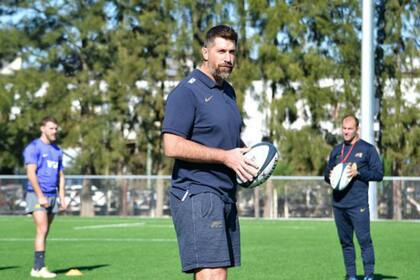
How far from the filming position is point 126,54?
37531 millimetres

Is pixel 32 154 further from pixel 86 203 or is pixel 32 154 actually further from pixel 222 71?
pixel 86 203

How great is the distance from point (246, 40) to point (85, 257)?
880 inches

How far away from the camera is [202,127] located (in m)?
6.39

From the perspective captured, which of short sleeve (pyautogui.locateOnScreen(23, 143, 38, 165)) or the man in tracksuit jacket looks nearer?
the man in tracksuit jacket

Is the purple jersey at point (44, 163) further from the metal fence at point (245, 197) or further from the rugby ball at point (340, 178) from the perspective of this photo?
the metal fence at point (245, 197)

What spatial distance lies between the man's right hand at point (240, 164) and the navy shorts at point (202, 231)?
0.30 m

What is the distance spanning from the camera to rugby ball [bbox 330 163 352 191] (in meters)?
11.9

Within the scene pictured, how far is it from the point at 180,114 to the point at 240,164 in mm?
502

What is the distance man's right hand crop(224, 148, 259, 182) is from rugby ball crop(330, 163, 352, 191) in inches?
230

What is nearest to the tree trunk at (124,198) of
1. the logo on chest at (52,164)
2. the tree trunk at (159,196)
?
the tree trunk at (159,196)

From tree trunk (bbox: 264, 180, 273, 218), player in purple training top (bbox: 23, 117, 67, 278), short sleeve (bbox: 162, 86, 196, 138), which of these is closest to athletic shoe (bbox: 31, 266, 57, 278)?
player in purple training top (bbox: 23, 117, 67, 278)

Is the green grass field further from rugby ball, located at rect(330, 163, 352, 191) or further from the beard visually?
the beard

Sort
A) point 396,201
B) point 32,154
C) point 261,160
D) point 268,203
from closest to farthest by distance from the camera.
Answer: point 261,160 < point 32,154 < point 396,201 < point 268,203

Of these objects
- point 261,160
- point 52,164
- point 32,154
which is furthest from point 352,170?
point 261,160
